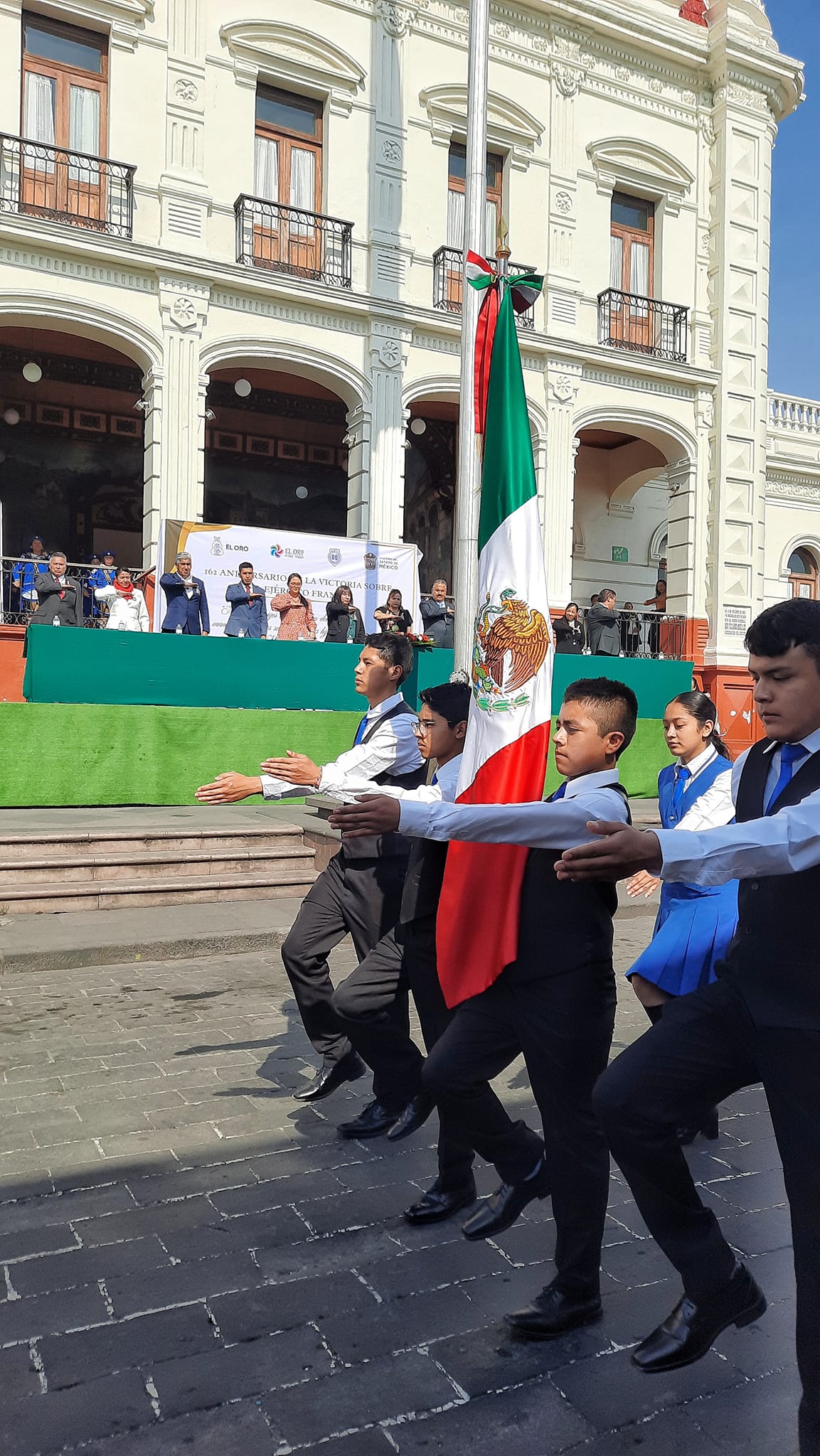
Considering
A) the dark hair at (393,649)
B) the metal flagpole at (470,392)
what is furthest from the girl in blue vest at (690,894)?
the metal flagpole at (470,392)

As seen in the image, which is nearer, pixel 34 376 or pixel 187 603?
pixel 187 603

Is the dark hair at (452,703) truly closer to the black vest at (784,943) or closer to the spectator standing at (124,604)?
the black vest at (784,943)

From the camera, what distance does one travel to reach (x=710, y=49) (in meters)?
19.2

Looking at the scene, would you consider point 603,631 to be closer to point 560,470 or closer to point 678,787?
point 560,470

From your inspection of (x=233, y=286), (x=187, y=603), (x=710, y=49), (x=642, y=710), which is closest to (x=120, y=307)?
(x=233, y=286)

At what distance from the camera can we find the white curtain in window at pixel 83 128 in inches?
584

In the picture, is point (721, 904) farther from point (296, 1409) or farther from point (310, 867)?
point (310, 867)

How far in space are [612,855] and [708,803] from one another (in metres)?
2.37

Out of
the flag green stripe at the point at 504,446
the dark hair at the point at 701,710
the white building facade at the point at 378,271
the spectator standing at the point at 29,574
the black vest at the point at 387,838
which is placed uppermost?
the white building facade at the point at 378,271

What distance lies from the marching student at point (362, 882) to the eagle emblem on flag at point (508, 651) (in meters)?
0.58

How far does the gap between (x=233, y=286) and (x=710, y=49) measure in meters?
10.6

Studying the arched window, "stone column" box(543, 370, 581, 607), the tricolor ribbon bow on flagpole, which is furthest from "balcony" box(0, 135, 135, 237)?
the arched window

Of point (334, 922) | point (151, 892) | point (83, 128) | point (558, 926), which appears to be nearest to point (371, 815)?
point (558, 926)

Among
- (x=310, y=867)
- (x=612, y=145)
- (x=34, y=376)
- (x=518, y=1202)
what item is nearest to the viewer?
(x=518, y=1202)
